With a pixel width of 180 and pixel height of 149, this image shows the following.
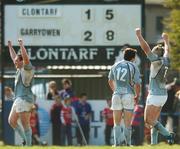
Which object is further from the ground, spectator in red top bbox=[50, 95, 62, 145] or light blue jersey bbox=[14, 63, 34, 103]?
light blue jersey bbox=[14, 63, 34, 103]

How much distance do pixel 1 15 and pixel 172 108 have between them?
18.3ft

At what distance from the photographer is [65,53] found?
25.3 metres

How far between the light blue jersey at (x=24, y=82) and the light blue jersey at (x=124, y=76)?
1806 millimetres

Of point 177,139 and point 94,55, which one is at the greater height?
point 94,55

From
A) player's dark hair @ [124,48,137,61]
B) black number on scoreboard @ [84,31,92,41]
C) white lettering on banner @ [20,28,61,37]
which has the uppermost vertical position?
white lettering on banner @ [20,28,61,37]

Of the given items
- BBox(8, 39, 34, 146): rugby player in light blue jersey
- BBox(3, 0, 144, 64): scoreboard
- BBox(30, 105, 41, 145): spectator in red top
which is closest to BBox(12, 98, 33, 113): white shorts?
BBox(8, 39, 34, 146): rugby player in light blue jersey

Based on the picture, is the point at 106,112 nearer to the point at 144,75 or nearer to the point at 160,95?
the point at 144,75

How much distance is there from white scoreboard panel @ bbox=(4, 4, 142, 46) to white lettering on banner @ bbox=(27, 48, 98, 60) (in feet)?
0.70

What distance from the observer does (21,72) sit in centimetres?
1838

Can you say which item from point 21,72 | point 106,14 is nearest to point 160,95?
point 21,72

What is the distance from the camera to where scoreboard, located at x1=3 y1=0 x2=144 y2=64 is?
2484cm

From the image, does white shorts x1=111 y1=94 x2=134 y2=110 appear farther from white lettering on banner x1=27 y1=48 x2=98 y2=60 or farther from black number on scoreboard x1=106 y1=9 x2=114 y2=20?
white lettering on banner x1=27 y1=48 x2=98 y2=60

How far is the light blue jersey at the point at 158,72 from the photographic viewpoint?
1731 cm

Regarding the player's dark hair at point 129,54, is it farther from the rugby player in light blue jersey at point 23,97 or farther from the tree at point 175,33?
the tree at point 175,33
